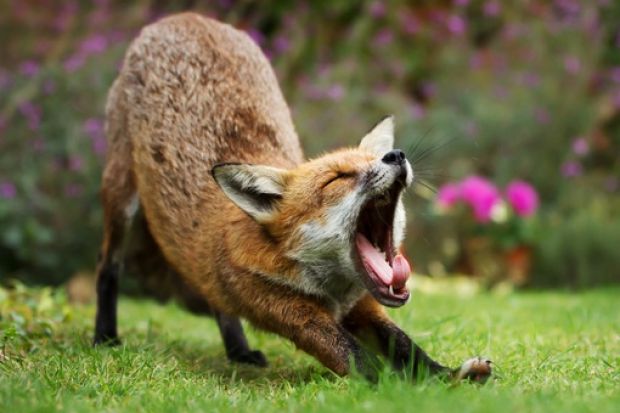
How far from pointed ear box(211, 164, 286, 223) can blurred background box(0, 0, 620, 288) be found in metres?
3.91

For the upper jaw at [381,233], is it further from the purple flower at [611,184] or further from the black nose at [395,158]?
the purple flower at [611,184]

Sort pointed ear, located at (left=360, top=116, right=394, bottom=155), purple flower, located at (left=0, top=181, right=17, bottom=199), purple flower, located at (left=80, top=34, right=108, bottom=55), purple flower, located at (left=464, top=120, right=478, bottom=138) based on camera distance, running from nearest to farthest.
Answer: pointed ear, located at (left=360, top=116, right=394, bottom=155), purple flower, located at (left=0, top=181, right=17, bottom=199), purple flower, located at (left=80, top=34, right=108, bottom=55), purple flower, located at (left=464, top=120, right=478, bottom=138)

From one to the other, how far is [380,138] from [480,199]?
5476 mm

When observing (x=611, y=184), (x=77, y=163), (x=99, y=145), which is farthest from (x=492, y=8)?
(x=77, y=163)

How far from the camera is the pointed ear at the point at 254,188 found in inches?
173

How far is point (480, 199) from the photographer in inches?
401

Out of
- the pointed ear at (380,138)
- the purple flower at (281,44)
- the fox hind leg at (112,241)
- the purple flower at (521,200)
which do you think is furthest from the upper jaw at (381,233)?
the purple flower at (281,44)

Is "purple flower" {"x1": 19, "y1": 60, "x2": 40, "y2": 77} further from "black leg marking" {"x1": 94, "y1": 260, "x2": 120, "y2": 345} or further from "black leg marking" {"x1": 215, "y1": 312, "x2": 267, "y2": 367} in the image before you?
"black leg marking" {"x1": 215, "y1": 312, "x2": 267, "y2": 367}

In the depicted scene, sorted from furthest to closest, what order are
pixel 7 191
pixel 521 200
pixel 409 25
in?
pixel 409 25
pixel 521 200
pixel 7 191

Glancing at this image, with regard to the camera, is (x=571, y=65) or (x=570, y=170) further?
(x=571, y=65)

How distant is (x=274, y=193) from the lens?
4.43 m

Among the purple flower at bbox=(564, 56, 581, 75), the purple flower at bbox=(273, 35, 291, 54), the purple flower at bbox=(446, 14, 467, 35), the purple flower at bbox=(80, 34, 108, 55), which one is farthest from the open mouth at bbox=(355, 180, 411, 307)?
the purple flower at bbox=(446, 14, 467, 35)

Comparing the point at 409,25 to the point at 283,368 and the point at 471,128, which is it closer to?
the point at 471,128

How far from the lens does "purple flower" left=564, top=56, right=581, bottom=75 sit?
12.6 m
